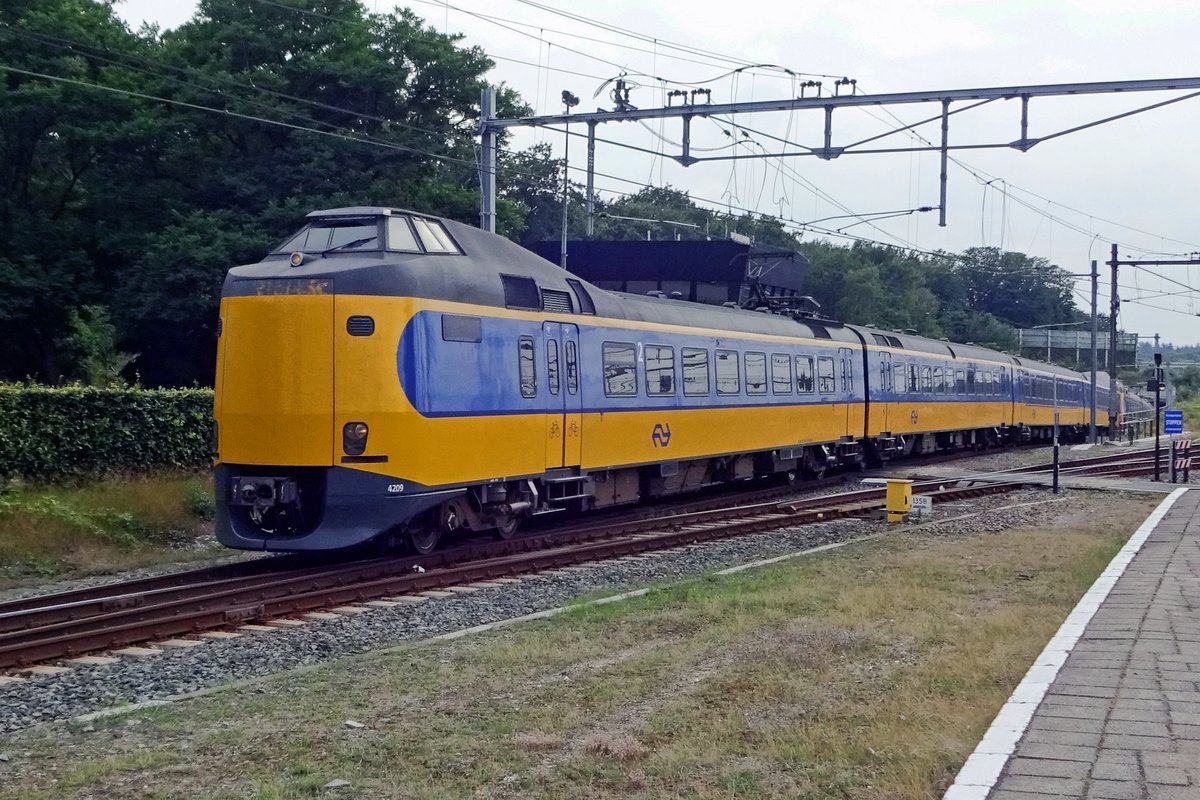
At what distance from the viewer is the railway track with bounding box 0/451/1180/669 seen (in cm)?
963

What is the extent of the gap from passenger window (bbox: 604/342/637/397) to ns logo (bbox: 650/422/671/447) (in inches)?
33.5

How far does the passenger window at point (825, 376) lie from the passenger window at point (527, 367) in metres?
10.8

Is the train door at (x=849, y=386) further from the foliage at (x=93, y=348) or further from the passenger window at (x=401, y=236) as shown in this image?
the foliage at (x=93, y=348)

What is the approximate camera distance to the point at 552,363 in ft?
48.9

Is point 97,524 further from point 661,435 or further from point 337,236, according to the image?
point 661,435

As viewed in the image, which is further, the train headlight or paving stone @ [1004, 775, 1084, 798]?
the train headlight

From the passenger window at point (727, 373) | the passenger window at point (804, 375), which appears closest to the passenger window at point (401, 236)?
the passenger window at point (727, 373)

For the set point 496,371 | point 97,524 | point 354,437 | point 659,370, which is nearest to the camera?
point 354,437

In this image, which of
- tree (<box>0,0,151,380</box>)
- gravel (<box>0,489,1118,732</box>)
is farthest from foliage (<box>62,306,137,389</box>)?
gravel (<box>0,489,1118,732</box>)

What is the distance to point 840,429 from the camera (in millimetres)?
25375

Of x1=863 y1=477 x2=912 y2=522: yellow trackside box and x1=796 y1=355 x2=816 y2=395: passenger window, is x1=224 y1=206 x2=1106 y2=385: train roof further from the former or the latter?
x1=796 y1=355 x2=816 y2=395: passenger window

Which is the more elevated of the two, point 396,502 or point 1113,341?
point 1113,341

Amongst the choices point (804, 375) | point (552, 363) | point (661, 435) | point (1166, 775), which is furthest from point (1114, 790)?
point (804, 375)

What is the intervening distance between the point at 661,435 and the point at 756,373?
3.95 m
